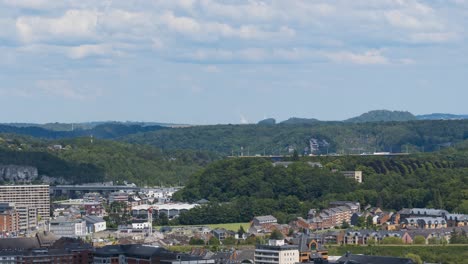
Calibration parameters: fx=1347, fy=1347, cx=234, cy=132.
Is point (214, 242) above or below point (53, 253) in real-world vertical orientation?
below

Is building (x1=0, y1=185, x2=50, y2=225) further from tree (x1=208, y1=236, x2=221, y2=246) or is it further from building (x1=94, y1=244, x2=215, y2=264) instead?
building (x1=94, y1=244, x2=215, y2=264)

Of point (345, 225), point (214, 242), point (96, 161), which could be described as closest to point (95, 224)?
point (214, 242)

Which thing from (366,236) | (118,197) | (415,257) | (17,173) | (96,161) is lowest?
(415,257)

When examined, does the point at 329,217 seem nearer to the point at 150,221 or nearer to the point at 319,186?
the point at 150,221

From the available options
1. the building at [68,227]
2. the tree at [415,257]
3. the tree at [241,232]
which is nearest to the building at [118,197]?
the building at [68,227]

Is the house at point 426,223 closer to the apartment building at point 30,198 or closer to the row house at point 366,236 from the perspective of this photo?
the row house at point 366,236

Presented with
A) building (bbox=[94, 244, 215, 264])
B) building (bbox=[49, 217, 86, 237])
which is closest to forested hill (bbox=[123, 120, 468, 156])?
building (bbox=[49, 217, 86, 237])
